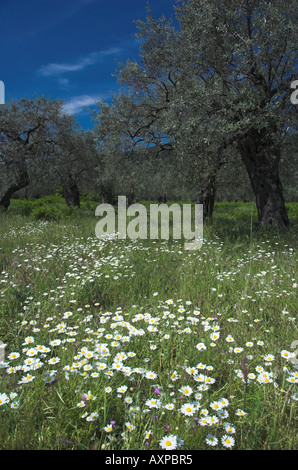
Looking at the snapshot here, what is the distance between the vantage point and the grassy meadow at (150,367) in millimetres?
1913

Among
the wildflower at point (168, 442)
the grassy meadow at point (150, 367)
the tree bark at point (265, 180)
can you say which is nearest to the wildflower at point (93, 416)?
the grassy meadow at point (150, 367)

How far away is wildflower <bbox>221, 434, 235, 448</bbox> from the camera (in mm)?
1784

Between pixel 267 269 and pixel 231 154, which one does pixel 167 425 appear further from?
pixel 231 154

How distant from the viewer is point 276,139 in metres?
9.02

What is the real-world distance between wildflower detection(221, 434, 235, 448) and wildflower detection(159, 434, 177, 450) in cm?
32

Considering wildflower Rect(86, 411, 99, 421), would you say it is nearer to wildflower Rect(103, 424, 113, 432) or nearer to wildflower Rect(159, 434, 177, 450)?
wildflower Rect(103, 424, 113, 432)

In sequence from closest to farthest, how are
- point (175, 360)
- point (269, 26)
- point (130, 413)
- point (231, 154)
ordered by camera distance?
point (130, 413) → point (175, 360) → point (269, 26) → point (231, 154)

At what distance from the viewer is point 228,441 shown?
1.81 m

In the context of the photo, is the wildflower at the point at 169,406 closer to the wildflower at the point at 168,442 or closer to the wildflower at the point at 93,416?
the wildflower at the point at 168,442

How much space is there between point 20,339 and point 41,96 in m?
21.6

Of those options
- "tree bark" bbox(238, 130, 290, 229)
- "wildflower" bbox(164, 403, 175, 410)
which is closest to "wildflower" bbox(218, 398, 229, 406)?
"wildflower" bbox(164, 403, 175, 410)

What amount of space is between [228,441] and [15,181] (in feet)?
69.8

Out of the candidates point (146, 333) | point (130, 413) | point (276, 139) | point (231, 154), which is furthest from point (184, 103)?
point (130, 413)
